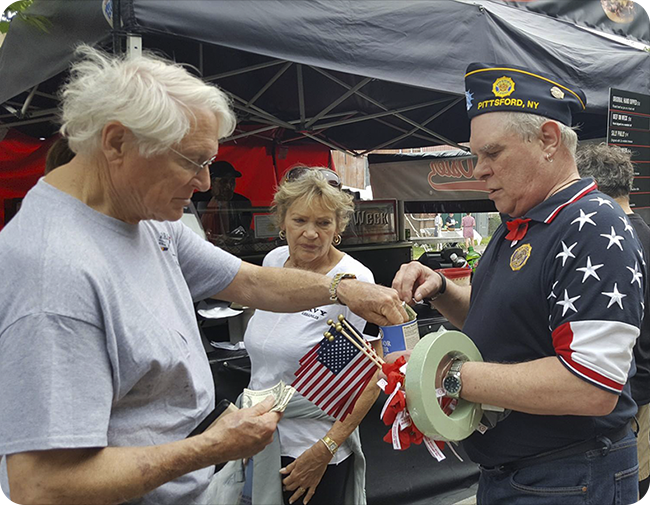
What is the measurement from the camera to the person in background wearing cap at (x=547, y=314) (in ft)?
4.63

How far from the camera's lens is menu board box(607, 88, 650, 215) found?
417 cm

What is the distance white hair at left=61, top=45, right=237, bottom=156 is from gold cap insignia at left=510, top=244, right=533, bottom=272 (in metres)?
1.06

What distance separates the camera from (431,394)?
148 cm

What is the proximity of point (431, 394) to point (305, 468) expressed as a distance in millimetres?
1111

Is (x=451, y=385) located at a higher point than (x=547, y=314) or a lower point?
lower

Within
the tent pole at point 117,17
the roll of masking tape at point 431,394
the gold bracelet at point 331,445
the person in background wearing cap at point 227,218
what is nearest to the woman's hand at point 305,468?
the gold bracelet at point 331,445

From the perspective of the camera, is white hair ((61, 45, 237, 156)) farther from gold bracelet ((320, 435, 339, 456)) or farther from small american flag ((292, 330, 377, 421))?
gold bracelet ((320, 435, 339, 456))

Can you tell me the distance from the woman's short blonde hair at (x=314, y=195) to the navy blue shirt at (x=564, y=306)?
106 centimetres

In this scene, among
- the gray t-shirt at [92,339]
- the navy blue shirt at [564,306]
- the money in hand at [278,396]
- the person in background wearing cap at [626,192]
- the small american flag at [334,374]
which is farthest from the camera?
the person in background wearing cap at [626,192]

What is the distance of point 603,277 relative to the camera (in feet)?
4.66

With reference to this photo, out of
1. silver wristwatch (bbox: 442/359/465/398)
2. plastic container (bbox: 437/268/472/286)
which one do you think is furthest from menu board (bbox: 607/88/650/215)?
silver wristwatch (bbox: 442/359/465/398)

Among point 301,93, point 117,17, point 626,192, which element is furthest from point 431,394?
point 301,93

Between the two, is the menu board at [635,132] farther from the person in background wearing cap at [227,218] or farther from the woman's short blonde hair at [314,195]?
the person in background wearing cap at [227,218]

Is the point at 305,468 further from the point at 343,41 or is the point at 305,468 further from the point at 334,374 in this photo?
the point at 343,41
